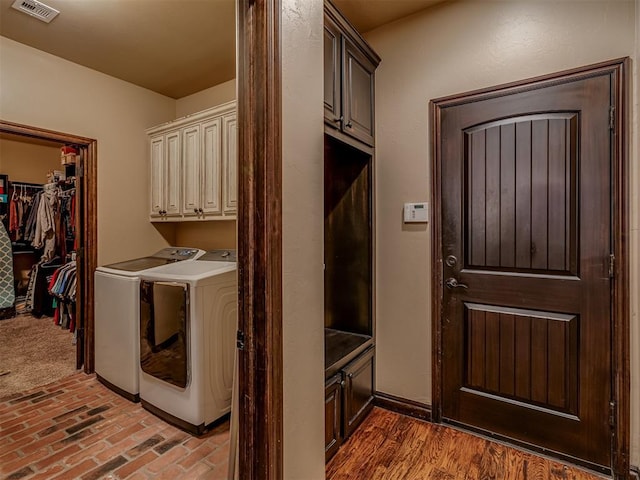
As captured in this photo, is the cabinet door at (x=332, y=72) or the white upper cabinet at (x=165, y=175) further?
the white upper cabinet at (x=165, y=175)

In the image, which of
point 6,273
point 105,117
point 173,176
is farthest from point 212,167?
point 6,273

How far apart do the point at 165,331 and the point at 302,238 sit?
1344 millimetres

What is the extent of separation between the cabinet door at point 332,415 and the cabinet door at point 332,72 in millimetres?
1394

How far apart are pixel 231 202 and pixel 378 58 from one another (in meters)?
1.51

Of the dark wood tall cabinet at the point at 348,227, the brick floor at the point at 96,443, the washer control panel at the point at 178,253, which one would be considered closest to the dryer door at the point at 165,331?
the brick floor at the point at 96,443

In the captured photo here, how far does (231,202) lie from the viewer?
2.69 metres

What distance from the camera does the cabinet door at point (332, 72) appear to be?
1737 mm

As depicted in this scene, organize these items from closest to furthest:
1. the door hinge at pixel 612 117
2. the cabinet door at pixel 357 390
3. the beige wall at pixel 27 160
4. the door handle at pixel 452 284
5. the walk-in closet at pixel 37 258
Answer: the door hinge at pixel 612 117
the cabinet door at pixel 357 390
the door handle at pixel 452 284
the walk-in closet at pixel 37 258
the beige wall at pixel 27 160

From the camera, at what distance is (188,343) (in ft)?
6.70

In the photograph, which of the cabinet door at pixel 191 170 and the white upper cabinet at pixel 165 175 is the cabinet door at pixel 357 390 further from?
the white upper cabinet at pixel 165 175

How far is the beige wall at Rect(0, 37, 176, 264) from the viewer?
2.49 meters

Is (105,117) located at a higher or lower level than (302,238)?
higher

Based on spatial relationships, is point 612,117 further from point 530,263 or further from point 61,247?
point 61,247

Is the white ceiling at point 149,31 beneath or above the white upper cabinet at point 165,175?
above
